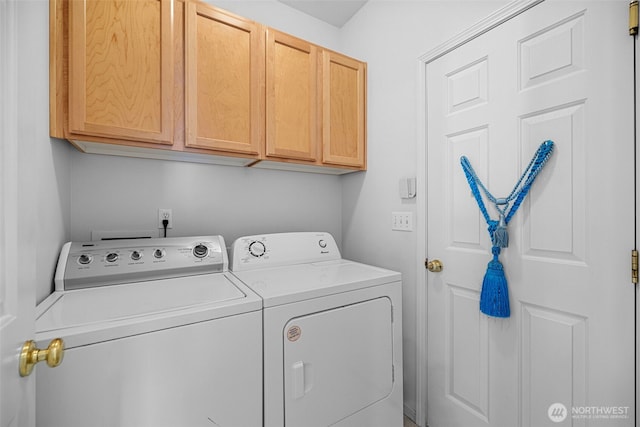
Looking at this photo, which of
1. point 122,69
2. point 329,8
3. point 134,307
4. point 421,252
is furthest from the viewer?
point 329,8

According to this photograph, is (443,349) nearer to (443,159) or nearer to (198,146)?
(443,159)

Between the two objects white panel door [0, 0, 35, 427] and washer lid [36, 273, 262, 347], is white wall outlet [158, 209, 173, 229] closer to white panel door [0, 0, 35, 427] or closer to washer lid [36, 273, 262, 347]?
washer lid [36, 273, 262, 347]

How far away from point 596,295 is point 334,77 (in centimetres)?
176

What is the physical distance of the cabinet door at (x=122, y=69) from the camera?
3.88 ft

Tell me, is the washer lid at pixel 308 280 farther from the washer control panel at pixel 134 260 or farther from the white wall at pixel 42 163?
the white wall at pixel 42 163

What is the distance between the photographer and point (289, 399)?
43.8 inches

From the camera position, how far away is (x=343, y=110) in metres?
1.93

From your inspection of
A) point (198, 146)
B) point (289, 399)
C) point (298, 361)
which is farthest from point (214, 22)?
point (289, 399)

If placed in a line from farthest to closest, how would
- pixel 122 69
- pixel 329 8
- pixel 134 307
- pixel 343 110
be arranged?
pixel 329 8 → pixel 343 110 → pixel 122 69 → pixel 134 307

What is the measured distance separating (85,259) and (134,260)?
0.18m

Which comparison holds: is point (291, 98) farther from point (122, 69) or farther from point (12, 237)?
point (12, 237)

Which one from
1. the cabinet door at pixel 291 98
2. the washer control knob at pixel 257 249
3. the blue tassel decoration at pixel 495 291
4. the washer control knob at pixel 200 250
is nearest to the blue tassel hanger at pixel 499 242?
the blue tassel decoration at pixel 495 291

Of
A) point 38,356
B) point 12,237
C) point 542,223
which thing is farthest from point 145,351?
point 542,223

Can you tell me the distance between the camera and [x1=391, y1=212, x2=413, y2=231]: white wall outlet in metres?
1.72
